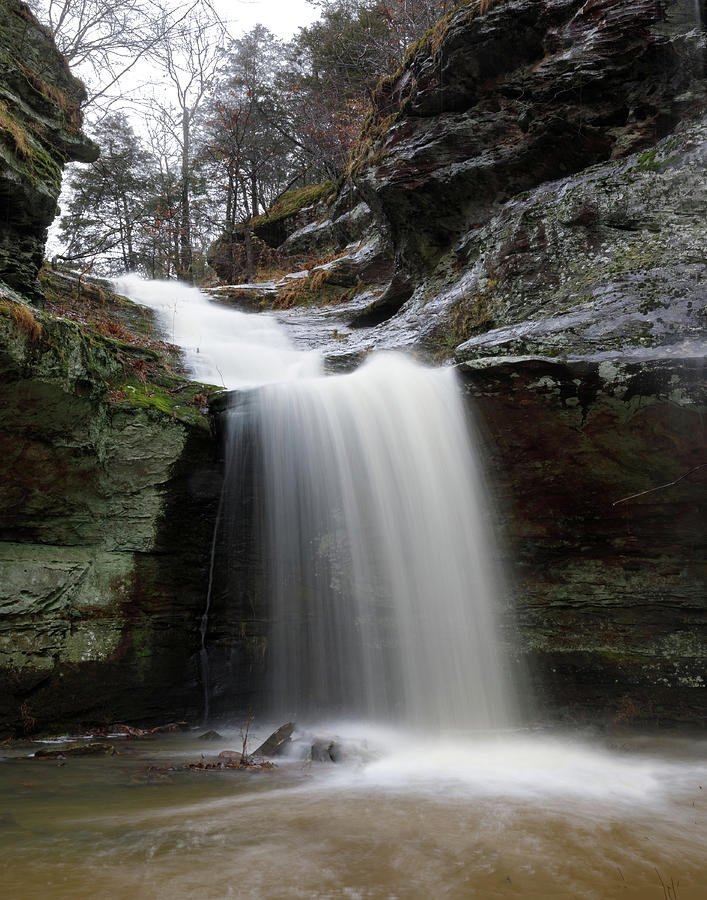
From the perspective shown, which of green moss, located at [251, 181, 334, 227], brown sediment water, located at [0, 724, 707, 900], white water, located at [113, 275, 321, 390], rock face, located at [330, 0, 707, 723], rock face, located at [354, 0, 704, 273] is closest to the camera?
brown sediment water, located at [0, 724, 707, 900]

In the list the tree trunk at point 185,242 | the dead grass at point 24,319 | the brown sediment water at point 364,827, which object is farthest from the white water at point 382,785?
the tree trunk at point 185,242

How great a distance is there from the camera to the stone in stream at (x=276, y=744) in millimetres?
4469

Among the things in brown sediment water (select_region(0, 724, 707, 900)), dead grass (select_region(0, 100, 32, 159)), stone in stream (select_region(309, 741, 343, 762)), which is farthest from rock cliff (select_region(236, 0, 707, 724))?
dead grass (select_region(0, 100, 32, 159))

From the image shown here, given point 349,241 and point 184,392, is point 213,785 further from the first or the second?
point 349,241

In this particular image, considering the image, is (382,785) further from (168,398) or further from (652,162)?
(652,162)

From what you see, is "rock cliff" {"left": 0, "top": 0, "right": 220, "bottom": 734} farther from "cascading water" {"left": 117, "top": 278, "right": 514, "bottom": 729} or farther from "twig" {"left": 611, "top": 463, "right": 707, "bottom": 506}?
"twig" {"left": 611, "top": 463, "right": 707, "bottom": 506}

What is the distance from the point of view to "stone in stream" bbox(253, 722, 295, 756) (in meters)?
4.47

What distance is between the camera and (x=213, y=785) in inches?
136

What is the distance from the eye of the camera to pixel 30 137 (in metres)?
6.29

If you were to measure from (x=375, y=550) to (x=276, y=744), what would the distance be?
2060 mm

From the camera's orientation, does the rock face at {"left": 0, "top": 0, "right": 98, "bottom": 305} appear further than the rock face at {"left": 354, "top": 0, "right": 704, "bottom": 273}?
No

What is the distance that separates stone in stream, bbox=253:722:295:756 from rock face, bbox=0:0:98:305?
5.32 m

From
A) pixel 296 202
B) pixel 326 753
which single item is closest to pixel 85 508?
pixel 326 753

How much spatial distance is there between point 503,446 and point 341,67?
17.9 metres
